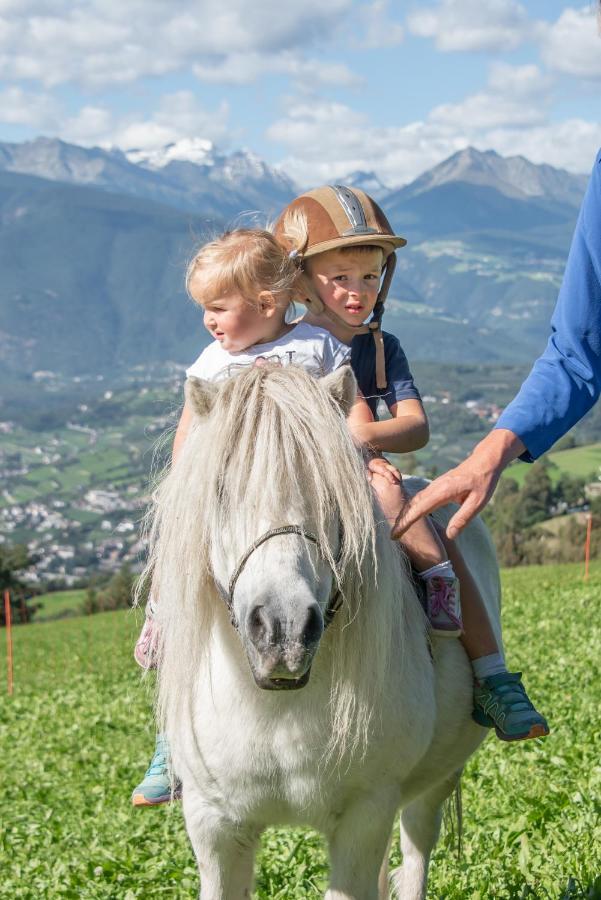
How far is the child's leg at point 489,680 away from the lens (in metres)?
3.67

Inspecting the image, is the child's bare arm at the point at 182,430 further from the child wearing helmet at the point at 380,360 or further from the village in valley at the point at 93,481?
the village in valley at the point at 93,481

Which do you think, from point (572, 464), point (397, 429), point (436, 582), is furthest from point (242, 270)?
point (572, 464)

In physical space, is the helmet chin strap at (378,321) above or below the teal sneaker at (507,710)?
above

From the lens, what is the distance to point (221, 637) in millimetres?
3051

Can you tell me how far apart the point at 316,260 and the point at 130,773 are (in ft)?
21.0

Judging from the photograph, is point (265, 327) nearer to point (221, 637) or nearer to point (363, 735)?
point (221, 637)

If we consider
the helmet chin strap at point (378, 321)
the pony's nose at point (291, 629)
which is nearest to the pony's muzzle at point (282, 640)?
the pony's nose at point (291, 629)

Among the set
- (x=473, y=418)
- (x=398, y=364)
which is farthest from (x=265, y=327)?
(x=473, y=418)

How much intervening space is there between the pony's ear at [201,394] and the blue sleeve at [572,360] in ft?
2.81

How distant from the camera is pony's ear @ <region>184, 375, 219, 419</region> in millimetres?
3020

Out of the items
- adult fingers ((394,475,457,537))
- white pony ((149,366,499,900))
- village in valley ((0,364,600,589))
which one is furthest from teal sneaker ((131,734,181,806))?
village in valley ((0,364,600,589))

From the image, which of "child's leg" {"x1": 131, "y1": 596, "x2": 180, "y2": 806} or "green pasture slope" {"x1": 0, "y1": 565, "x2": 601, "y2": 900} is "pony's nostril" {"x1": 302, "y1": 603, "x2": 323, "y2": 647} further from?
"child's leg" {"x1": 131, "y1": 596, "x2": 180, "y2": 806}

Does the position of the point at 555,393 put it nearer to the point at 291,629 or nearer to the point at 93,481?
the point at 291,629

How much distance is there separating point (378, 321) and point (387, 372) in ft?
0.73
